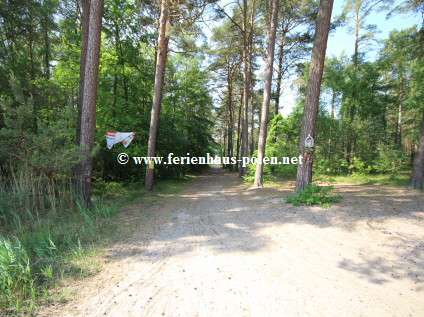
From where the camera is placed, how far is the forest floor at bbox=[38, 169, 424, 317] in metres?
2.18

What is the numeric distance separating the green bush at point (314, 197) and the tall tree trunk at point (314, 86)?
0.48 m

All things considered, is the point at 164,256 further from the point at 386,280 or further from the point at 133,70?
the point at 133,70

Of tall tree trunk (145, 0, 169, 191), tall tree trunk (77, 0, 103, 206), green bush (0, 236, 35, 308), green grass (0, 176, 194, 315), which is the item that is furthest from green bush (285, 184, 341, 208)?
tall tree trunk (145, 0, 169, 191)

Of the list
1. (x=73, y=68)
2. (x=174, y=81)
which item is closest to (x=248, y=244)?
(x=73, y=68)

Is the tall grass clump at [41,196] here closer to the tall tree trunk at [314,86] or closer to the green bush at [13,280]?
the green bush at [13,280]

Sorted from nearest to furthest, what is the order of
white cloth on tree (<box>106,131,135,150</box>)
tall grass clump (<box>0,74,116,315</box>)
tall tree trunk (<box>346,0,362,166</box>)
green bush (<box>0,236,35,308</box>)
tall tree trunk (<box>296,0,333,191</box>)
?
green bush (<box>0,236,35,308</box>), tall grass clump (<box>0,74,116,315</box>), tall tree trunk (<box>296,0,333,191</box>), white cloth on tree (<box>106,131,135,150</box>), tall tree trunk (<box>346,0,362,166</box>)

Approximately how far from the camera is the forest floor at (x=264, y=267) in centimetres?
218

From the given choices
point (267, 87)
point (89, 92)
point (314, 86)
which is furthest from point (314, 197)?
point (89, 92)

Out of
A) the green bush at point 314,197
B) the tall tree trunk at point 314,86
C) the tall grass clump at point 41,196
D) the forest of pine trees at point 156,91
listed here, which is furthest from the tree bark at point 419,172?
the tall grass clump at point 41,196

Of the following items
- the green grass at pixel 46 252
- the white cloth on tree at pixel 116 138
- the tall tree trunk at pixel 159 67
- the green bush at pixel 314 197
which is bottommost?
the green grass at pixel 46 252

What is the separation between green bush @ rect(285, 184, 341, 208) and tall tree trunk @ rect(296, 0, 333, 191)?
48 cm

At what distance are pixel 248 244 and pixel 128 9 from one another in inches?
473

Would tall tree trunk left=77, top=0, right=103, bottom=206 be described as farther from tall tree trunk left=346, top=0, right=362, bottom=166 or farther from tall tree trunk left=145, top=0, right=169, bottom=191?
tall tree trunk left=346, top=0, right=362, bottom=166

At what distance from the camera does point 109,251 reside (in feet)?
11.4
